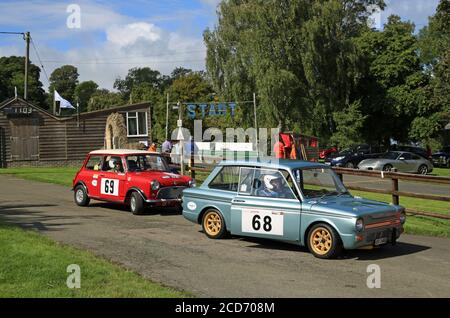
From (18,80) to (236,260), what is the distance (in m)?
88.1

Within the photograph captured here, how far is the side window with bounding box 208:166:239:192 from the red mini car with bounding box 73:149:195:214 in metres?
3.15

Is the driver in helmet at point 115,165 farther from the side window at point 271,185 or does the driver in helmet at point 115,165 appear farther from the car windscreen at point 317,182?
the car windscreen at point 317,182

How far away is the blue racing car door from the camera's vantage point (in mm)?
9734

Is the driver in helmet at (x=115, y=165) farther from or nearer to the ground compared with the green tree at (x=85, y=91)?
nearer to the ground

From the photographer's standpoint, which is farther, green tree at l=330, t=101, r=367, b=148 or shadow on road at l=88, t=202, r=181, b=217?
green tree at l=330, t=101, r=367, b=148

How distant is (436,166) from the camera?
149ft

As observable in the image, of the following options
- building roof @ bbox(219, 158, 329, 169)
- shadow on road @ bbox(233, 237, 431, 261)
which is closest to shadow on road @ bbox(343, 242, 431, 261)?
shadow on road @ bbox(233, 237, 431, 261)

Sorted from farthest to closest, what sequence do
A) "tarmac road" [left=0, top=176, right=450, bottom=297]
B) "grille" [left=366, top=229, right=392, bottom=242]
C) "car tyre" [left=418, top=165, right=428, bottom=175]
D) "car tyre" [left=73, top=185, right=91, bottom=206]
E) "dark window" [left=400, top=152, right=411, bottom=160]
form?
1. "dark window" [left=400, top=152, right=411, bottom=160]
2. "car tyre" [left=418, top=165, right=428, bottom=175]
3. "car tyre" [left=73, top=185, right=91, bottom=206]
4. "grille" [left=366, top=229, right=392, bottom=242]
5. "tarmac road" [left=0, top=176, right=450, bottom=297]

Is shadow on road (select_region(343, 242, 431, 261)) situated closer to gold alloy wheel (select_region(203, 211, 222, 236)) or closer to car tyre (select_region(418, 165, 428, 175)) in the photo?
gold alloy wheel (select_region(203, 211, 222, 236))

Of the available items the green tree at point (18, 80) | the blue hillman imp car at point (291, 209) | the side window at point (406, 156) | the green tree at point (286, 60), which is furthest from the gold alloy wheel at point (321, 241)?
the green tree at point (18, 80)

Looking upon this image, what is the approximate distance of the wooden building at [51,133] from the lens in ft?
121

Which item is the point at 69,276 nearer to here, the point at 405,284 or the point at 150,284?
the point at 150,284

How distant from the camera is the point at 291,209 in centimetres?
970
